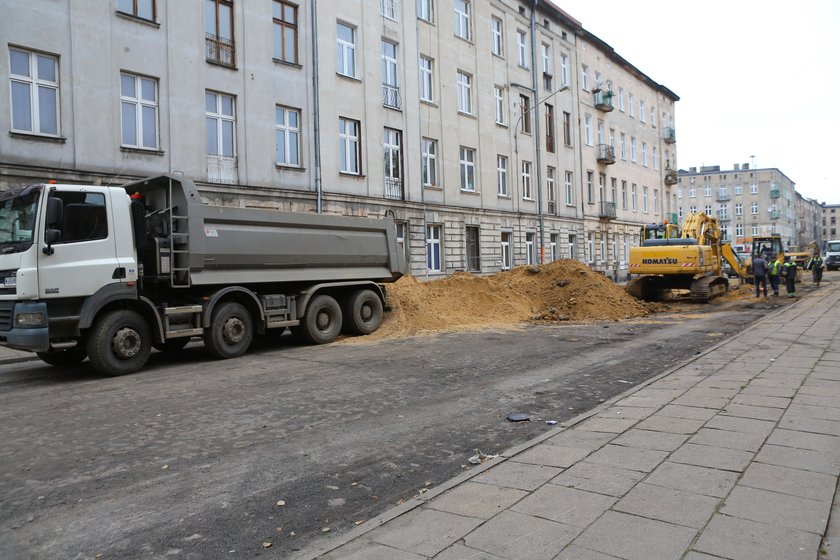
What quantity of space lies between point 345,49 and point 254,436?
1961 centimetres

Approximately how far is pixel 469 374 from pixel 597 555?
5512 millimetres

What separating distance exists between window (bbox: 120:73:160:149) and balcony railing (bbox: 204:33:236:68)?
6.93 feet

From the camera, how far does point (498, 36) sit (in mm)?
30844

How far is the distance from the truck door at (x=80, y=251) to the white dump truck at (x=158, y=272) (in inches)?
0.6

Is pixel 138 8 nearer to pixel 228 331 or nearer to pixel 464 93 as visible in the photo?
pixel 228 331

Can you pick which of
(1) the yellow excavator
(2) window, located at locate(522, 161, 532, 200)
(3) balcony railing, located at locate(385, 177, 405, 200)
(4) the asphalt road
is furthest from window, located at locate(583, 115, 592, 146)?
(4) the asphalt road

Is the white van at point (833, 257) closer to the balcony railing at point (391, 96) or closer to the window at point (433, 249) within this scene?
the window at point (433, 249)

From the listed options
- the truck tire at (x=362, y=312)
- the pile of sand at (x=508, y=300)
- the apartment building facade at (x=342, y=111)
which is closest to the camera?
the truck tire at (x=362, y=312)

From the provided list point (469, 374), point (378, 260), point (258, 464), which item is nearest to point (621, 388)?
point (469, 374)

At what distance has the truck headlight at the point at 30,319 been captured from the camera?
8.14 metres

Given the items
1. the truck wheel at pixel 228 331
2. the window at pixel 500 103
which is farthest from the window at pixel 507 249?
the truck wheel at pixel 228 331

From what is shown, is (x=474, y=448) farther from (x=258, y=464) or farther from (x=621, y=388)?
(x=621, y=388)

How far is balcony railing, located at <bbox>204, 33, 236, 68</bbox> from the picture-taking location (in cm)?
1824

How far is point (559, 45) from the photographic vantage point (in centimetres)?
3591
